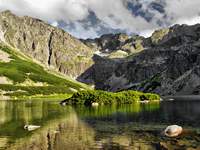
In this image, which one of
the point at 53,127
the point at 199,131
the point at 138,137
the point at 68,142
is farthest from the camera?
the point at 53,127

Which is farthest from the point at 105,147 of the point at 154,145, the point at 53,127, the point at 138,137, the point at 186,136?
the point at 53,127

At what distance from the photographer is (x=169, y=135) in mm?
77062

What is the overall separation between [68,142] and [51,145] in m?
4.33

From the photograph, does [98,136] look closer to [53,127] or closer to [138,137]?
[138,137]

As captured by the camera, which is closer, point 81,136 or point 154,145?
point 154,145

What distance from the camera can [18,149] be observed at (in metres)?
65.6

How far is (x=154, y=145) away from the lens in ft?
218

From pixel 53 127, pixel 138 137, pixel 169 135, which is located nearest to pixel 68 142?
pixel 138 137

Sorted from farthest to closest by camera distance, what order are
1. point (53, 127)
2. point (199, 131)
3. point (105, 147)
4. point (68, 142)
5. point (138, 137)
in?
point (53, 127)
point (199, 131)
point (138, 137)
point (68, 142)
point (105, 147)

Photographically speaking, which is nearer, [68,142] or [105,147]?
[105,147]

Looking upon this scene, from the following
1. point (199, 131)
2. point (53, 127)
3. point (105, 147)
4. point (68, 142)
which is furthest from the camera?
point (53, 127)

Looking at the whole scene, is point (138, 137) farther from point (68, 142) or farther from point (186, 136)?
point (68, 142)

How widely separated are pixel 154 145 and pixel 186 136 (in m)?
12.1

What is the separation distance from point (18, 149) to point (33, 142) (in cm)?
774
